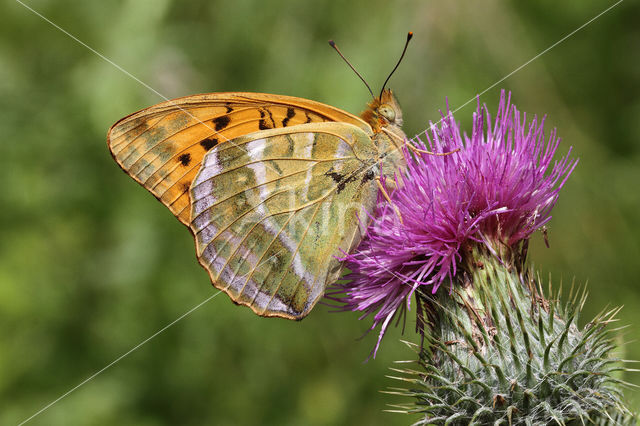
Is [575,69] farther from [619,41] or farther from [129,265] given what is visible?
[129,265]

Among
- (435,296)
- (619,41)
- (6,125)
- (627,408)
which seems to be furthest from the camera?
(619,41)

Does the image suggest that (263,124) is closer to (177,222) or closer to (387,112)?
(387,112)

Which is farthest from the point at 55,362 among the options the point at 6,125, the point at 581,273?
the point at 581,273

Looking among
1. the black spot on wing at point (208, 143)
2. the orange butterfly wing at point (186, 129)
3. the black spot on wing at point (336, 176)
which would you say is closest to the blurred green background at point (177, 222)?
the black spot on wing at point (336, 176)

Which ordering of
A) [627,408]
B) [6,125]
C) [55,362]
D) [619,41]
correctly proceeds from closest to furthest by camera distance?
1. [627,408]
2. [55,362]
3. [6,125]
4. [619,41]

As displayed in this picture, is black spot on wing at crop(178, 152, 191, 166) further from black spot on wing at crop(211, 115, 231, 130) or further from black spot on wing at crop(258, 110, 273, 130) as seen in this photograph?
black spot on wing at crop(258, 110, 273, 130)

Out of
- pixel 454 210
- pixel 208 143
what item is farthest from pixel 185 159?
pixel 454 210

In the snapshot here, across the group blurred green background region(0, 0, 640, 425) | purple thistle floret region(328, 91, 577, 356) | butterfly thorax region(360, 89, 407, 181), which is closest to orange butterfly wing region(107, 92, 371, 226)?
butterfly thorax region(360, 89, 407, 181)

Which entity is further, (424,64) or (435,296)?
(424,64)
